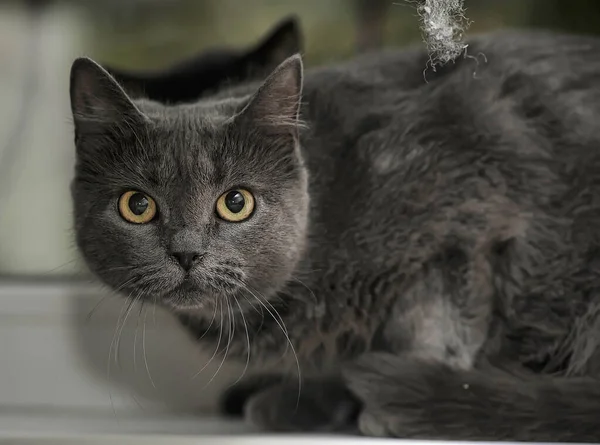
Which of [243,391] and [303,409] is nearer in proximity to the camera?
[303,409]

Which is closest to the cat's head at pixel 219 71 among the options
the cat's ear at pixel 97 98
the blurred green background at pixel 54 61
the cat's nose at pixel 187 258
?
the blurred green background at pixel 54 61

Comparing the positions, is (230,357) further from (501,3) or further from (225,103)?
(501,3)

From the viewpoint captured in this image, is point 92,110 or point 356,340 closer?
point 92,110

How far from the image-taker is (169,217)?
2.79 ft

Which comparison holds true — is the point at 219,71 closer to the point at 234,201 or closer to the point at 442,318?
the point at 234,201

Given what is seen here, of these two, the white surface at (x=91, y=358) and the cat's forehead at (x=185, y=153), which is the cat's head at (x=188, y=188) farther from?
the white surface at (x=91, y=358)

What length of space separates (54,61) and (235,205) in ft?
2.28

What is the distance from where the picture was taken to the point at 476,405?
2.93 ft

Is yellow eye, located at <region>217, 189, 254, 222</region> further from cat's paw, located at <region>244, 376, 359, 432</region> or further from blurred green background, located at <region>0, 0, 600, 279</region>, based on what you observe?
blurred green background, located at <region>0, 0, 600, 279</region>

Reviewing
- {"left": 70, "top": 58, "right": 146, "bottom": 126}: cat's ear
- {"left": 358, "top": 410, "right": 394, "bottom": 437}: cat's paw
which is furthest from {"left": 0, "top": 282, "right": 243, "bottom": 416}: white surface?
{"left": 70, "top": 58, "right": 146, "bottom": 126}: cat's ear

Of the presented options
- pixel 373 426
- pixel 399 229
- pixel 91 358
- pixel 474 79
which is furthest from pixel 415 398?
pixel 91 358

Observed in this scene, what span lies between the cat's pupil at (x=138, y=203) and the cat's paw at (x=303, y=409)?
37cm

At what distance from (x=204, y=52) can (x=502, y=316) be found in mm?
704

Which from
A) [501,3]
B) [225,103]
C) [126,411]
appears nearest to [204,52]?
[225,103]
